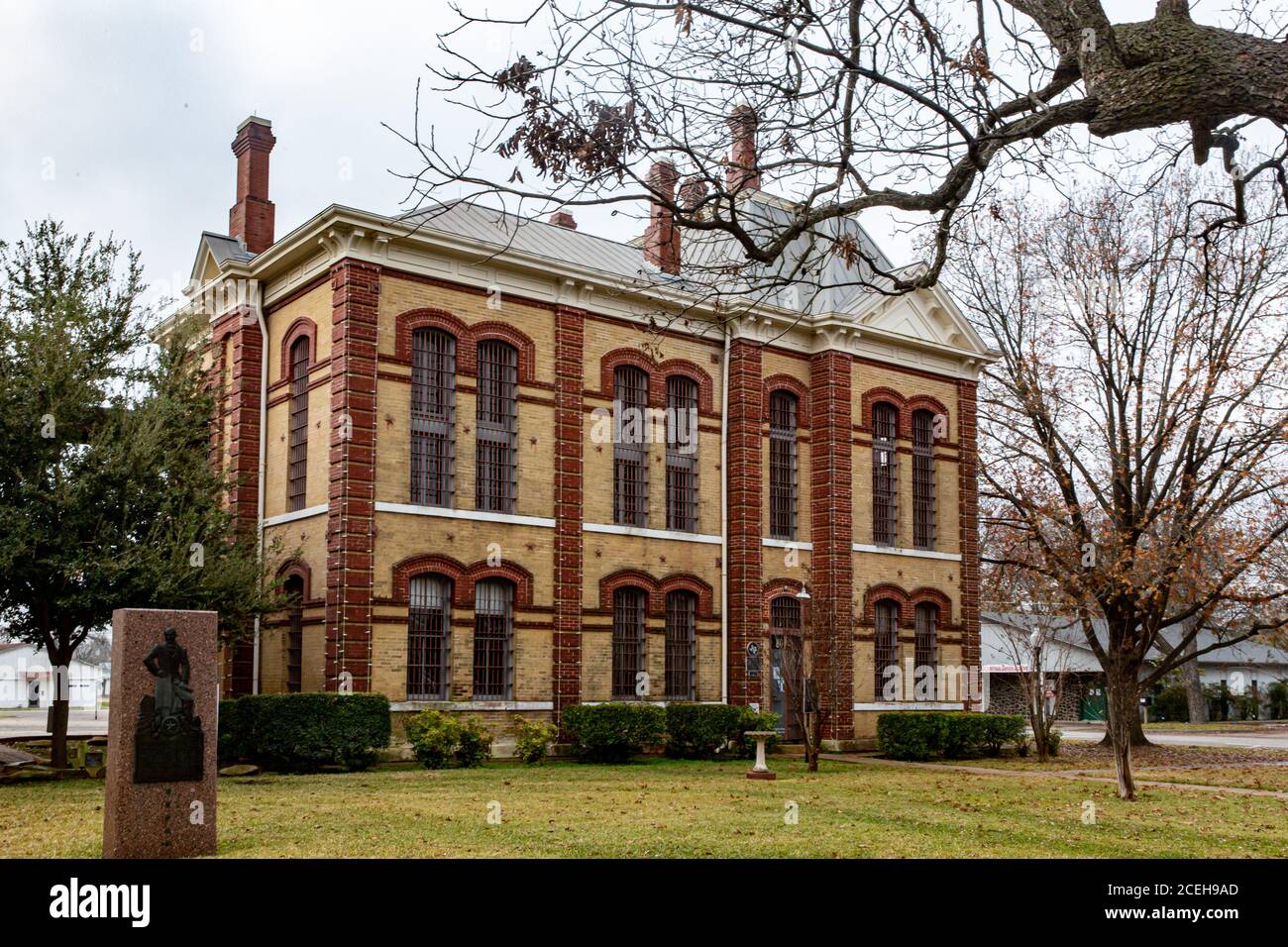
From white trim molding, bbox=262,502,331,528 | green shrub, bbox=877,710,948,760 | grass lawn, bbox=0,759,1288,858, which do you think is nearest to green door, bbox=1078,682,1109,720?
green shrub, bbox=877,710,948,760

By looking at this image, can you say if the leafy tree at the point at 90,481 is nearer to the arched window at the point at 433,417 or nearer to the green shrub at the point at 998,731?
the arched window at the point at 433,417

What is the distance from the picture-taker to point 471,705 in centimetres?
2291

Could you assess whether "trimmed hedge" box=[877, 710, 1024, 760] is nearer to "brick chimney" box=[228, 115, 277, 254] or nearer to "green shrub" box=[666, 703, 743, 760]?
"green shrub" box=[666, 703, 743, 760]

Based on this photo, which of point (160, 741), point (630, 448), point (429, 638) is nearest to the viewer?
point (160, 741)

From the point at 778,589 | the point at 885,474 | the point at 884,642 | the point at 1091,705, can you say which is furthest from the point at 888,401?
the point at 1091,705

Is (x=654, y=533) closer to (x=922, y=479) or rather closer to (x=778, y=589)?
→ (x=778, y=589)

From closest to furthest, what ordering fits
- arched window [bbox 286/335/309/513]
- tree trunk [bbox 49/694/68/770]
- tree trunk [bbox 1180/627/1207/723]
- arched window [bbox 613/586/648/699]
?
tree trunk [bbox 49/694/68/770] → arched window [bbox 286/335/309/513] → arched window [bbox 613/586/648/699] → tree trunk [bbox 1180/627/1207/723]

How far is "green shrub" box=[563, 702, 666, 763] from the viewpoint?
23.5 meters

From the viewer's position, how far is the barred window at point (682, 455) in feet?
88.8

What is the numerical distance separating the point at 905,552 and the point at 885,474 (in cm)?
198

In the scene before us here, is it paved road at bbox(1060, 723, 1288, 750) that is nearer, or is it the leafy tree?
the leafy tree

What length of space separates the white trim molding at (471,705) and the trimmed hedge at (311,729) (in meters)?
1.08

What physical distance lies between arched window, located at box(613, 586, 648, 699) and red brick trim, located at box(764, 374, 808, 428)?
5542 millimetres

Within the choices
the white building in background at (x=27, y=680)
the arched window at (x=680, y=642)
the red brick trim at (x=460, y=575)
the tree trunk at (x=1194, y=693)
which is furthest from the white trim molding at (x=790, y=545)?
the white building in background at (x=27, y=680)
